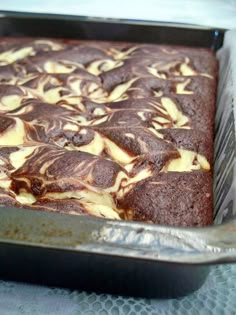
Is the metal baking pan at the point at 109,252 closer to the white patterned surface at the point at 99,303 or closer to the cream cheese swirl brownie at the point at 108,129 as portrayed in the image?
the white patterned surface at the point at 99,303

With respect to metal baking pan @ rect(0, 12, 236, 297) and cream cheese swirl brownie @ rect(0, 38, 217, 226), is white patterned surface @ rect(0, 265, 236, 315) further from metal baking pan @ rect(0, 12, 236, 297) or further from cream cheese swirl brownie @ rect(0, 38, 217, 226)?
cream cheese swirl brownie @ rect(0, 38, 217, 226)

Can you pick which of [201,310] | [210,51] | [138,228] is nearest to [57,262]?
[138,228]

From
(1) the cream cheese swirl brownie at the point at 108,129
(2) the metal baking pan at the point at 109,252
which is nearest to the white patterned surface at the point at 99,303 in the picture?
(2) the metal baking pan at the point at 109,252

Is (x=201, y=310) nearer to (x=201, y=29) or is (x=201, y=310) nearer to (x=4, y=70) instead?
(x=4, y=70)

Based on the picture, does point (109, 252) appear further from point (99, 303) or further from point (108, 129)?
point (108, 129)

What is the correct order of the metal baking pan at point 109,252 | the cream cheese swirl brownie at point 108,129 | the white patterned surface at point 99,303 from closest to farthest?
the metal baking pan at point 109,252 < the white patterned surface at point 99,303 < the cream cheese swirl brownie at point 108,129

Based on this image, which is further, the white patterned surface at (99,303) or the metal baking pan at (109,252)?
the white patterned surface at (99,303)

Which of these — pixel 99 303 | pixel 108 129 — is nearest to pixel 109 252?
pixel 99 303

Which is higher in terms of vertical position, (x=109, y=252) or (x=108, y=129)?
(x=109, y=252)
